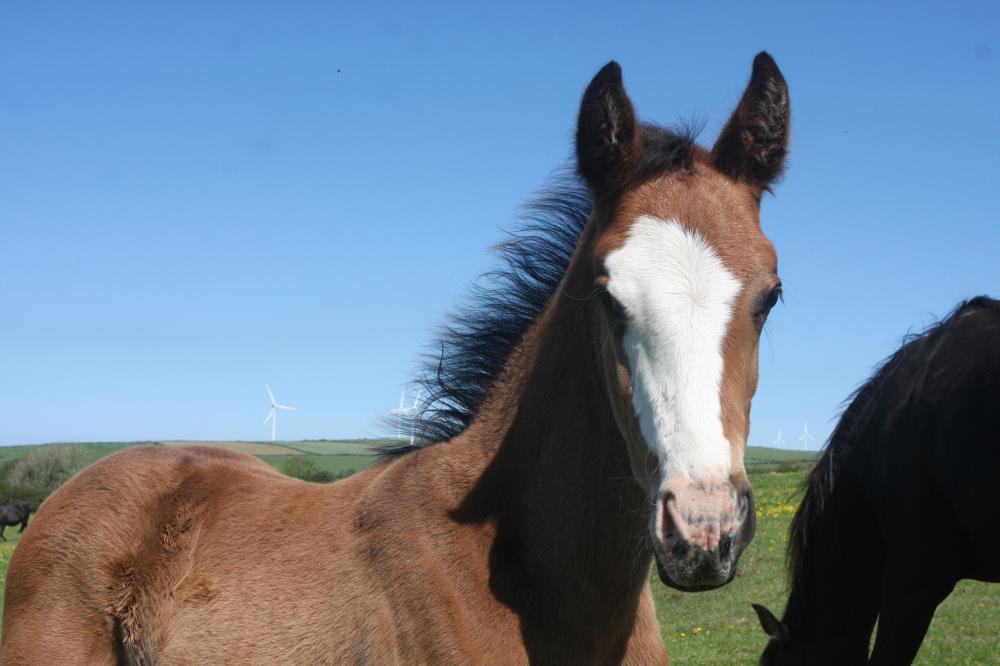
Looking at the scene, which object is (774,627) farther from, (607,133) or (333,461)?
(333,461)

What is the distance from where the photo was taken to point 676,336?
2777mm

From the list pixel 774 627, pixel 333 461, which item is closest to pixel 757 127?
pixel 774 627

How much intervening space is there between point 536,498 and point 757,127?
5.42ft

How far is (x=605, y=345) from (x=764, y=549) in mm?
15246

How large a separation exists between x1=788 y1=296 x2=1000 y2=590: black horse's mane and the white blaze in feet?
13.9

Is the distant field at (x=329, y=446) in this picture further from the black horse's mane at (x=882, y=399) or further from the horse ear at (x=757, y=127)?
the horse ear at (x=757, y=127)

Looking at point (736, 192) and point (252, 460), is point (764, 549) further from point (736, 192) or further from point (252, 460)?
point (736, 192)

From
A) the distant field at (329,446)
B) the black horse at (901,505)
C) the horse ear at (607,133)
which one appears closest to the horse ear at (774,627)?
the black horse at (901,505)

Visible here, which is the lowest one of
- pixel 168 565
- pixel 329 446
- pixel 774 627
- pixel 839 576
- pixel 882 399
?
pixel 329 446

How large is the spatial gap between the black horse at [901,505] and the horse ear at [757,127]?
137 inches

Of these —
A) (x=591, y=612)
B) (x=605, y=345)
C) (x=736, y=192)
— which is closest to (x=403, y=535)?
(x=591, y=612)

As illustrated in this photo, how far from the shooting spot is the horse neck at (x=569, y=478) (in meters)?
3.24

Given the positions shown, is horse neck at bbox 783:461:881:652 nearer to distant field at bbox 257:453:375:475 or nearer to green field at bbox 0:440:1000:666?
green field at bbox 0:440:1000:666

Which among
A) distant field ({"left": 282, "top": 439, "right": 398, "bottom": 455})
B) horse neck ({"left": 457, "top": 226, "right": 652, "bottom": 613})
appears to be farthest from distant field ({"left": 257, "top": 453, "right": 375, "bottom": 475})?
horse neck ({"left": 457, "top": 226, "right": 652, "bottom": 613})
